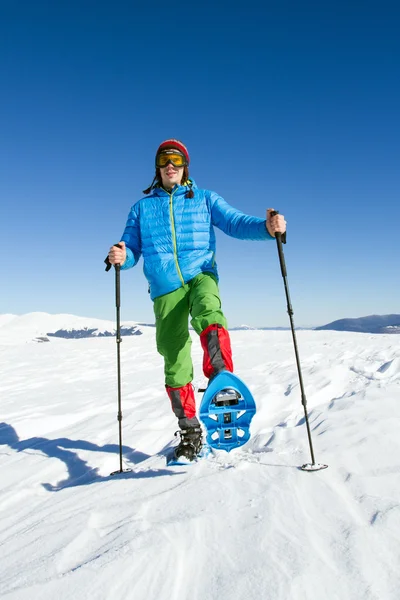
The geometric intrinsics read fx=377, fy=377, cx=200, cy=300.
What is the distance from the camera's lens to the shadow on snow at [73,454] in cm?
329

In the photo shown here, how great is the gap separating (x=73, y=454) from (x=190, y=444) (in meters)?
1.72

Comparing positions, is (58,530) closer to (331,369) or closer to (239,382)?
(239,382)

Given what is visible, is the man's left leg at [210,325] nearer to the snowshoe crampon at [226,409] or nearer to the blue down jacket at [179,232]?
the snowshoe crampon at [226,409]

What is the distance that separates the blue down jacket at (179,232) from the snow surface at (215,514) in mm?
1760

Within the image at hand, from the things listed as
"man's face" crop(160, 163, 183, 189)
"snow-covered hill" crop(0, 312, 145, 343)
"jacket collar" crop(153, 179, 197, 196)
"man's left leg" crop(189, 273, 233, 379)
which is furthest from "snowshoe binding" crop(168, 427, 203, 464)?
"snow-covered hill" crop(0, 312, 145, 343)

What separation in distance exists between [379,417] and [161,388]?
4.98 meters

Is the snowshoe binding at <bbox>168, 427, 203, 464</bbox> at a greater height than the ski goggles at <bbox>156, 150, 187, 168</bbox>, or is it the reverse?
the ski goggles at <bbox>156, 150, 187, 168</bbox>

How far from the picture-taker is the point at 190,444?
335 centimetres

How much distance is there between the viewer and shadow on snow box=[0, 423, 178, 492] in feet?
10.8

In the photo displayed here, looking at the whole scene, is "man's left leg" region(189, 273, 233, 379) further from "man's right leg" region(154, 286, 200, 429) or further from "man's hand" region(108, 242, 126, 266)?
"man's hand" region(108, 242, 126, 266)

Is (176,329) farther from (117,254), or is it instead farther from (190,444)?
(190,444)

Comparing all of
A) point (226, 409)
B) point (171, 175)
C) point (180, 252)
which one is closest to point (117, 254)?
point (180, 252)

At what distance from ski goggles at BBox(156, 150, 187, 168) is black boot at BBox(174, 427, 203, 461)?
108 inches

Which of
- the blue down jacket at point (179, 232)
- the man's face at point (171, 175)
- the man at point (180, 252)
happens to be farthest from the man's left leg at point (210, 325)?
the man's face at point (171, 175)
